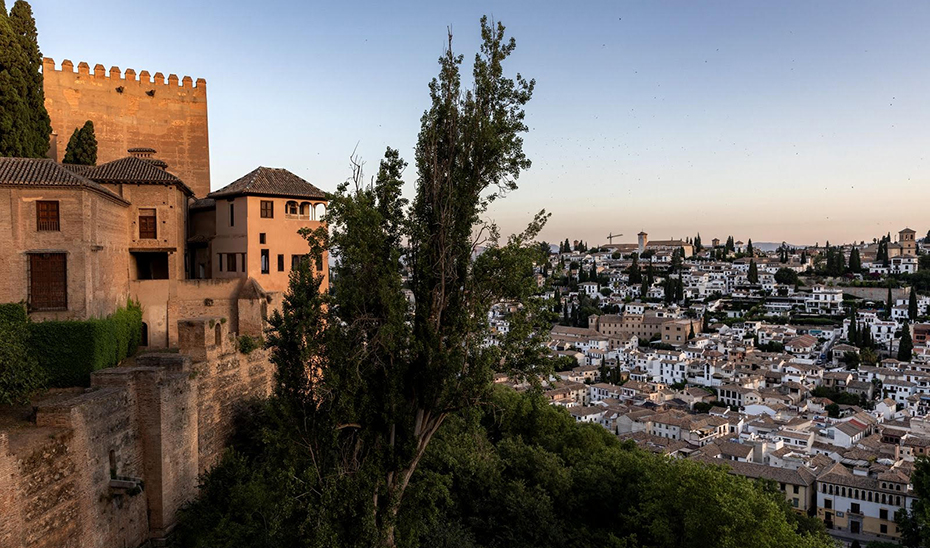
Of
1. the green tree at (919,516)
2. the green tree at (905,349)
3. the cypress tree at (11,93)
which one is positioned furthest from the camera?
the green tree at (905,349)

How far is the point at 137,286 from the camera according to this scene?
615 inches

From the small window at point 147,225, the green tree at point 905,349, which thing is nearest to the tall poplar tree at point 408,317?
the small window at point 147,225

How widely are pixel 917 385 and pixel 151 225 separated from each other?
66469 millimetres

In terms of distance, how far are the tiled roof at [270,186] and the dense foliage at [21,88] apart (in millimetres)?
4701

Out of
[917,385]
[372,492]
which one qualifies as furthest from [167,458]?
[917,385]

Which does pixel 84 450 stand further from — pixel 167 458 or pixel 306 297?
pixel 306 297

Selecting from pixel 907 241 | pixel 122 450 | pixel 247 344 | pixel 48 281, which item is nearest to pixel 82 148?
pixel 48 281

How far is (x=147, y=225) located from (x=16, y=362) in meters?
6.64

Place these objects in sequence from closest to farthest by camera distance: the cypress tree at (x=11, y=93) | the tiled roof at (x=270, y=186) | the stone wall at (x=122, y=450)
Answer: the stone wall at (x=122, y=450)
the cypress tree at (x=11, y=93)
the tiled roof at (x=270, y=186)

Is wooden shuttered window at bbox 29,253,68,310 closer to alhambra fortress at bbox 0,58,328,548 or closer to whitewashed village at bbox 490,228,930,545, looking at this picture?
alhambra fortress at bbox 0,58,328,548

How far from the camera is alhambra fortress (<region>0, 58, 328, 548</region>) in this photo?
954 centimetres

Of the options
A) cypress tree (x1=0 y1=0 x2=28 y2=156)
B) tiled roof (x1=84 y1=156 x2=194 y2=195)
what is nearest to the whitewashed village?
tiled roof (x1=84 y1=156 x2=194 y2=195)

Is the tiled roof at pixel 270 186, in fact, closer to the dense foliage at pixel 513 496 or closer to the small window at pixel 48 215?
the small window at pixel 48 215

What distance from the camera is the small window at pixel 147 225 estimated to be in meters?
16.2
